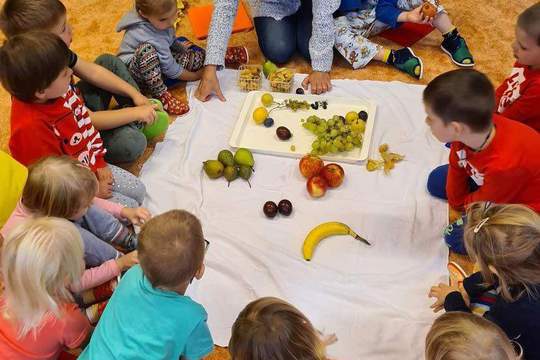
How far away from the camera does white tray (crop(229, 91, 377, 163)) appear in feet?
7.50

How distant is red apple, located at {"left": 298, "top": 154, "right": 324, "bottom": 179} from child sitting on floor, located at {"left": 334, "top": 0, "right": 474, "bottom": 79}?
2.66 ft

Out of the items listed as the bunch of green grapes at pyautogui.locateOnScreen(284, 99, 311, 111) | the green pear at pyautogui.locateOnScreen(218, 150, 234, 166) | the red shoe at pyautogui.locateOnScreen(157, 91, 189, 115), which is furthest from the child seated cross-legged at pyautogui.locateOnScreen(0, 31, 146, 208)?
the bunch of green grapes at pyautogui.locateOnScreen(284, 99, 311, 111)

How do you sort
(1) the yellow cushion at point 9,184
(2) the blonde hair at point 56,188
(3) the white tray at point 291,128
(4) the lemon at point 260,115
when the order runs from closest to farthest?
(2) the blonde hair at point 56,188, (1) the yellow cushion at point 9,184, (3) the white tray at point 291,128, (4) the lemon at point 260,115

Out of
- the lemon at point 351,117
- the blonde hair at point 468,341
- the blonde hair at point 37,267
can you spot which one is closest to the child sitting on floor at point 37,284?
the blonde hair at point 37,267

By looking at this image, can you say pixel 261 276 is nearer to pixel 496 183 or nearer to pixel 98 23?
pixel 496 183

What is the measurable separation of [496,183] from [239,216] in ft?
3.23

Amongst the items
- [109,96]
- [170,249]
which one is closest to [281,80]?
[109,96]

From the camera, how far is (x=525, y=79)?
6.32ft

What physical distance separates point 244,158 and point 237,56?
81 centimetres

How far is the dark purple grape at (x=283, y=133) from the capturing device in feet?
7.62

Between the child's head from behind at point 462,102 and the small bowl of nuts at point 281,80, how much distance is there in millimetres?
996

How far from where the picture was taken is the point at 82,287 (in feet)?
5.60

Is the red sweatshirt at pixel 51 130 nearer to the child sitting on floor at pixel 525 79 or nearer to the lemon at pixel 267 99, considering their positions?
the lemon at pixel 267 99

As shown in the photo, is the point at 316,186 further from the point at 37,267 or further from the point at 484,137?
the point at 37,267
